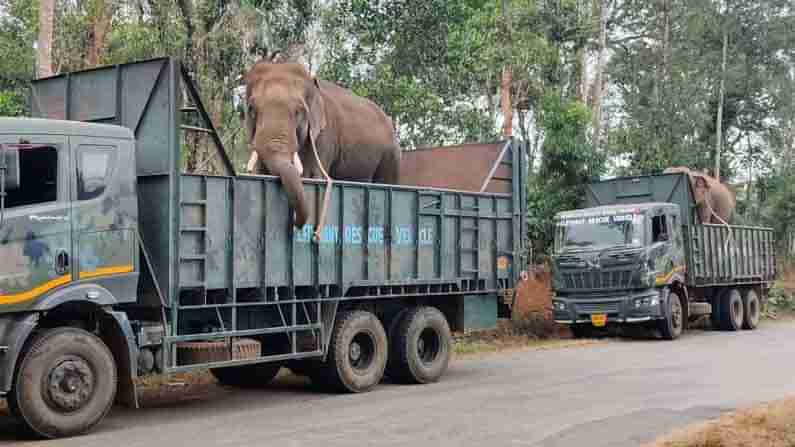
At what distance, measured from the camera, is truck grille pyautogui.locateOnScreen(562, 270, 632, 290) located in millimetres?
18844

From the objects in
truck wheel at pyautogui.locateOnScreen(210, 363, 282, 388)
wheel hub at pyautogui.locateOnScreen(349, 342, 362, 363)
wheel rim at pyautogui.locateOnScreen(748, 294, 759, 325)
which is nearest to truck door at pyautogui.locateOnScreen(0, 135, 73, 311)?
wheel hub at pyautogui.locateOnScreen(349, 342, 362, 363)

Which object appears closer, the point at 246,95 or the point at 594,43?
the point at 246,95

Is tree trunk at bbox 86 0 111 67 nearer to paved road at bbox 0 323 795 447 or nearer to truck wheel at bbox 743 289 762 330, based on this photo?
paved road at bbox 0 323 795 447

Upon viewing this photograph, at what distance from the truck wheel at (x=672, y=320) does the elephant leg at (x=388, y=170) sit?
700 centimetres

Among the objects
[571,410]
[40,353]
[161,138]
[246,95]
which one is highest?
[246,95]

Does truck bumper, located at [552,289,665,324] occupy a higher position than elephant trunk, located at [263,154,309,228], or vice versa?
elephant trunk, located at [263,154,309,228]

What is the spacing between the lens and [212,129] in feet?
32.0

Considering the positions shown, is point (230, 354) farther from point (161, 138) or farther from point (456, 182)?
point (456, 182)

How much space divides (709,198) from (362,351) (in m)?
13.0

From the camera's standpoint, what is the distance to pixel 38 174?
866 cm

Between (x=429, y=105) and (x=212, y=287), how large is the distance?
36.7 ft

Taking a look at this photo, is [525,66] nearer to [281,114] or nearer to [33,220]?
[281,114]

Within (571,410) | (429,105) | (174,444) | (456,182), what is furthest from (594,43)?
(174,444)

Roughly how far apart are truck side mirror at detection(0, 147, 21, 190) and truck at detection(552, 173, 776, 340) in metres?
12.9
